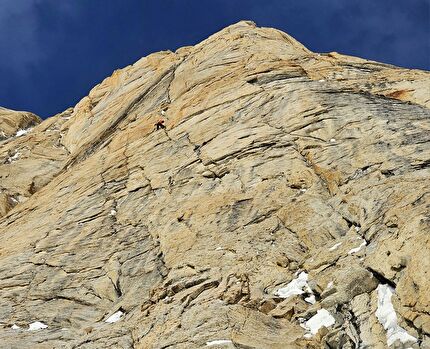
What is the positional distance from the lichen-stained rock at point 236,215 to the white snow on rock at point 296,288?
11cm

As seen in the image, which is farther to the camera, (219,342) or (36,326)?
(36,326)

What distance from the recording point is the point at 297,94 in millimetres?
34125

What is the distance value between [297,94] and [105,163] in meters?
11.2

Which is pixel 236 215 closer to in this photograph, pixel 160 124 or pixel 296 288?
pixel 296 288

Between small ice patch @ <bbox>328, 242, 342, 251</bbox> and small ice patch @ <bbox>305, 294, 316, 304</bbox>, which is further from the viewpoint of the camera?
small ice patch @ <bbox>328, 242, 342, 251</bbox>

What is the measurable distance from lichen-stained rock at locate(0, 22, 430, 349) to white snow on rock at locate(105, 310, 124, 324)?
0.24 feet

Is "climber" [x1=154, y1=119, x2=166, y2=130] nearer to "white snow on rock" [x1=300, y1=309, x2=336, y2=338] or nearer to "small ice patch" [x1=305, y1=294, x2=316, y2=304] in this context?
"small ice patch" [x1=305, y1=294, x2=316, y2=304]

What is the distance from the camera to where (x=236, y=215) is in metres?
27.2

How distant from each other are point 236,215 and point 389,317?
10185mm

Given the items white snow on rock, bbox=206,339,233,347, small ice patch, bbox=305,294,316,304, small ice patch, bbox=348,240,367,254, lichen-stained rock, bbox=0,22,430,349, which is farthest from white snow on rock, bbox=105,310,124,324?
small ice patch, bbox=348,240,367,254

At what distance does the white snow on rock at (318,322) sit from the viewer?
19.2 m

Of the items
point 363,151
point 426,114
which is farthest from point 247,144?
point 426,114

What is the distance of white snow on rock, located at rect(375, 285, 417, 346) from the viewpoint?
17062 millimetres

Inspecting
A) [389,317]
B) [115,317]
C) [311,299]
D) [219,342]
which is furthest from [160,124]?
[389,317]
